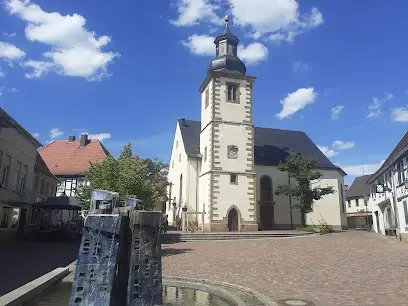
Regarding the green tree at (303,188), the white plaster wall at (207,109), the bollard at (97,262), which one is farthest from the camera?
the white plaster wall at (207,109)

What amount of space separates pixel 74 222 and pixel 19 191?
961cm

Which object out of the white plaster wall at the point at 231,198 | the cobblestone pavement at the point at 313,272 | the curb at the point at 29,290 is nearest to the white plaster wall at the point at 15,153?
the cobblestone pavement at the point at 313,272

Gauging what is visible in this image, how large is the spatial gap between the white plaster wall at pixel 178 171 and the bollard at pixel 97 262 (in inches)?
1203

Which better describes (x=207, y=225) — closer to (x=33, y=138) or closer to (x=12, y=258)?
(x=33, y=138)

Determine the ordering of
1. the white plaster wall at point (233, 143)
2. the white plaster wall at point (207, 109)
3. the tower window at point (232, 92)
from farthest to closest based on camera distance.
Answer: the tower window at point (232, 92) < the white plaster wall at point (207, 109) < the white plaster wall at point (233, 143)

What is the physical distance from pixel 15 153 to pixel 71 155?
18786mm

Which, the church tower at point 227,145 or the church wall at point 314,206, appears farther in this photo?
the church wall at point 314,206

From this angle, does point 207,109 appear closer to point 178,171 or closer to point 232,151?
point 232,151

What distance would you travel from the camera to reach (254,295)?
26.6 feet

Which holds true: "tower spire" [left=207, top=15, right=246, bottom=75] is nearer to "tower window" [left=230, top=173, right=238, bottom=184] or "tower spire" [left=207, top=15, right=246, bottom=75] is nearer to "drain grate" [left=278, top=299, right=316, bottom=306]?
"tower window" [left=230, top=173, right=238, bottom=184]

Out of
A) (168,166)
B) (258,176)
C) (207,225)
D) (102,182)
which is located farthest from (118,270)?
(168,166)

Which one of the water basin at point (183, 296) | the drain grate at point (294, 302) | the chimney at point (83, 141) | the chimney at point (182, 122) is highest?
the chimney at point (182, 122)

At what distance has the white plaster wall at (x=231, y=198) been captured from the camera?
33.2 meters

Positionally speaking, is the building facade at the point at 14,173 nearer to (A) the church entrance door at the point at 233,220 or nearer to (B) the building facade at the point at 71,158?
(B) the building facade at the point at 71,158
